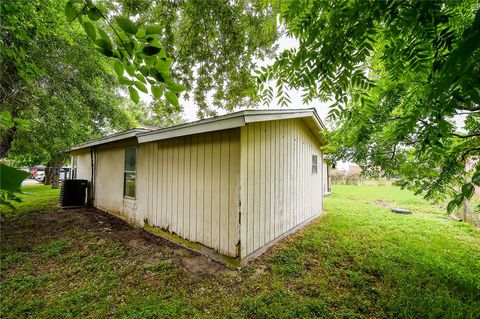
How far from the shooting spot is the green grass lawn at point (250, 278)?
292 centimetres

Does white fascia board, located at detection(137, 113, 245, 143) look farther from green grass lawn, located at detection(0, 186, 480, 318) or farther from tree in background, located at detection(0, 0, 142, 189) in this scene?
tree in background, located at detection(0, 0, 142, 189)

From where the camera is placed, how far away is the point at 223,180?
4203 millimetres

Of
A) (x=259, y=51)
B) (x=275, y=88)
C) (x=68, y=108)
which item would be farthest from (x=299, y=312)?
(x=68, y=108)

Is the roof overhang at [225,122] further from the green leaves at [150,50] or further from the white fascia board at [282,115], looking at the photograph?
the green leaves at [150,50]

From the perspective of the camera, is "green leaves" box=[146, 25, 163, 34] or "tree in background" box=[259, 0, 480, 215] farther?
"tree in background" box=[259, 0, 480, 215]

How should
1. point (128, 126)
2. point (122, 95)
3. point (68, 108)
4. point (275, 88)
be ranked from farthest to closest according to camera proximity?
point (122, 95) → point (128, 126) → point (68, 108) → point (275, 88)

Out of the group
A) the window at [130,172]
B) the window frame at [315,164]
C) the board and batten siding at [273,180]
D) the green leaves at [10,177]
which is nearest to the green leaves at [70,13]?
the green leaves at [10,177]

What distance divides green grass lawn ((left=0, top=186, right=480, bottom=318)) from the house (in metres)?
0.49

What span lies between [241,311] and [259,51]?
4566mm

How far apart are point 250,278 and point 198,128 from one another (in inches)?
114

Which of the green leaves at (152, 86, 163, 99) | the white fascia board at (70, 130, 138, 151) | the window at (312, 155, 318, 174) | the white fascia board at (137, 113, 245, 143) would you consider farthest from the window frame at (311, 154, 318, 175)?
the green leaves at (152, 86, 163, 99)

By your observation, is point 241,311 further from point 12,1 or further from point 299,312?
point 12,1

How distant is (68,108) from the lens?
24.8 feet

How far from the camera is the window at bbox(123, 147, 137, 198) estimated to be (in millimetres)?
6543
